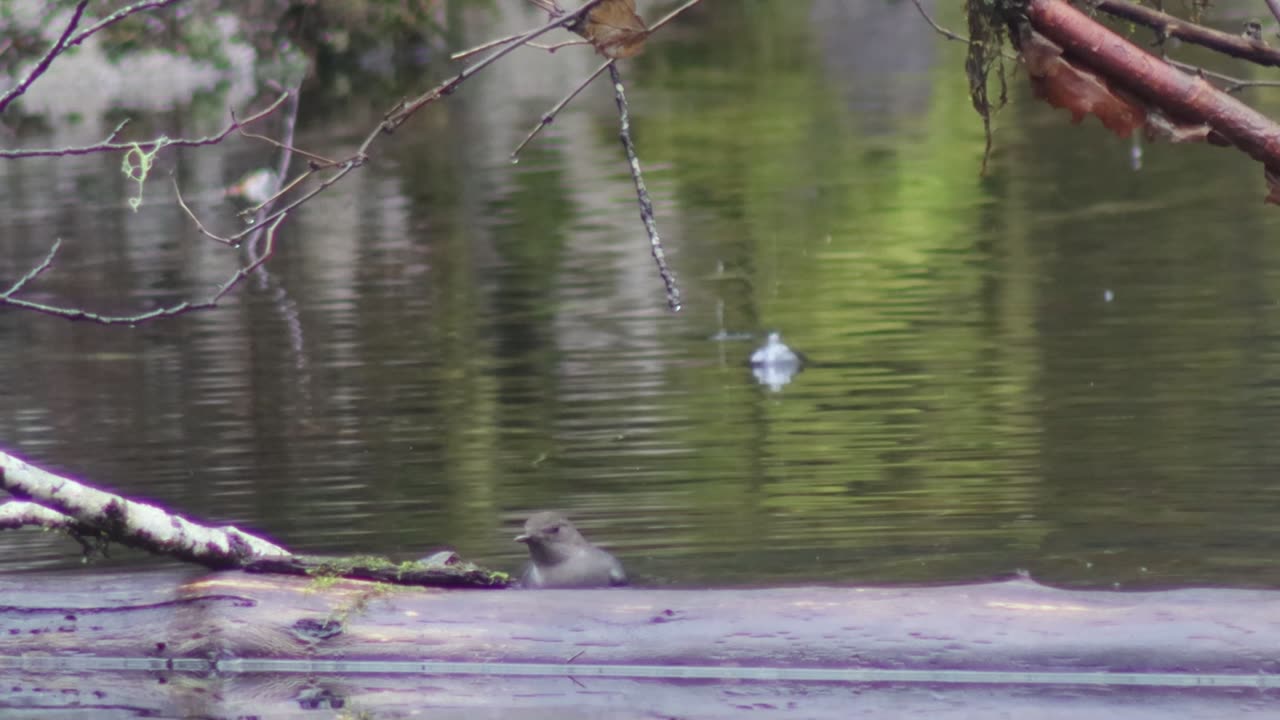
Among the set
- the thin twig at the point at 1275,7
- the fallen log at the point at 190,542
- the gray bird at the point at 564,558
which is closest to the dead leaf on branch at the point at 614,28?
the thin twig at the point at 1275,7

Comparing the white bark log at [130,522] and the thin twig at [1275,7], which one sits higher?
the thin twig at [1275,7]

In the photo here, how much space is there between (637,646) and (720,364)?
5.00 metres

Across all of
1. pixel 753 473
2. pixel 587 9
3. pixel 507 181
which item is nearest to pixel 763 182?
pixel 507 181

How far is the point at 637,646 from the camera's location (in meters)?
5.53

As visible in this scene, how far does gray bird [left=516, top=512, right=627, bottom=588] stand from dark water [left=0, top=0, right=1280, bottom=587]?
10.9 inches

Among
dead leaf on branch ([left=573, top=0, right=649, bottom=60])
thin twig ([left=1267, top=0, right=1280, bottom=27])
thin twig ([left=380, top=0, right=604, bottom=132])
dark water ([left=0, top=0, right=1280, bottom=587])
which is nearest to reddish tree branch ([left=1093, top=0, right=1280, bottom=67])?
thin twig ([left=1267, top=0, right=1280, bottom=27])

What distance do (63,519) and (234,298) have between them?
7814mm

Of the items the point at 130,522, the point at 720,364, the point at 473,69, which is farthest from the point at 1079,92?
the point at 720,364

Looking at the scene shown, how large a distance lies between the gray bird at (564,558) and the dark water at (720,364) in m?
0.28

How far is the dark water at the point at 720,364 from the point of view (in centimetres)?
718

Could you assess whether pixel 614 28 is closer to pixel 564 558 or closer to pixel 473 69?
pixel 473 69

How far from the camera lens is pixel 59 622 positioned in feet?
19.2

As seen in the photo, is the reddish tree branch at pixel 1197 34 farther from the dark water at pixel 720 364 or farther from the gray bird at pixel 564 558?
the gray bird at pixel 564 558

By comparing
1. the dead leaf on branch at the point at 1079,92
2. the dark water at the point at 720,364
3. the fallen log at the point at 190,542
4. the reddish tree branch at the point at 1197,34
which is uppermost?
the reddish tree branch at the point at 1197,34
